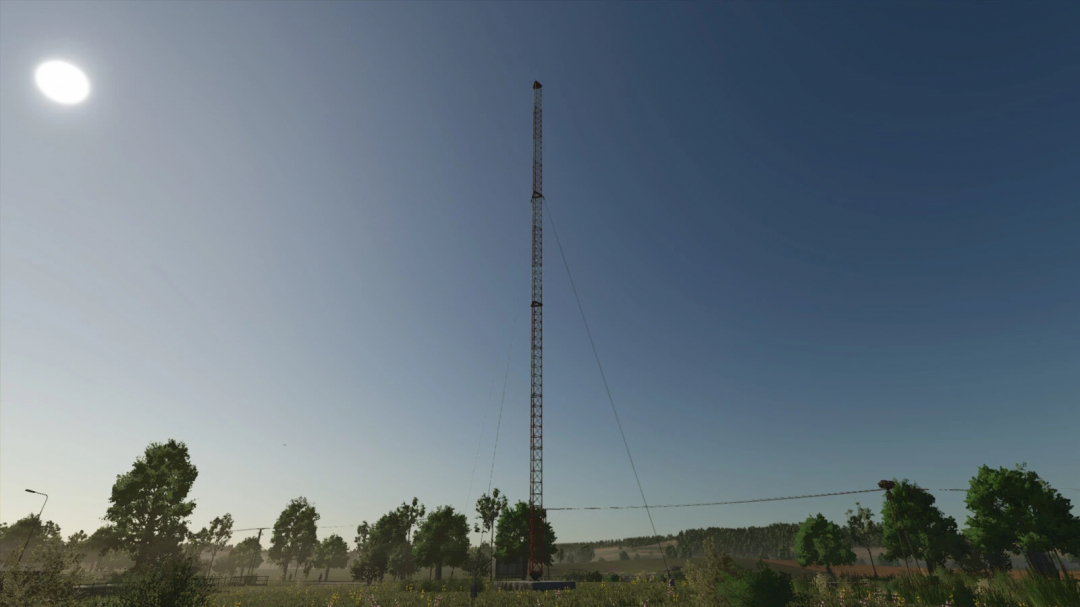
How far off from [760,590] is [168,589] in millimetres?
23519

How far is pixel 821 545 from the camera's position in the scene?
73562 mm

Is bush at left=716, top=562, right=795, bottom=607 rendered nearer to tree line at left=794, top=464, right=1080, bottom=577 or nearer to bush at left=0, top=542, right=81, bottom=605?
bush at left=0, top=542, right=81, bottom=605

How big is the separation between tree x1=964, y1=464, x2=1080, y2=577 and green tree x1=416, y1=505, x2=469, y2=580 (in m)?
63.2

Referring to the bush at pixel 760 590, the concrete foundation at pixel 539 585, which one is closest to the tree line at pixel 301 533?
the concrete foundation at pixel 539 585

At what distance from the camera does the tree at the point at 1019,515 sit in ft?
148

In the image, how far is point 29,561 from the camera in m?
18.4

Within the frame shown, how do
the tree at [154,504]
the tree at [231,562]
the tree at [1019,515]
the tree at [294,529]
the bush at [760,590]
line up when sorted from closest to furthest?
the bush at [760,590] < the tree at [1019,515] < the tree at [154,504] < the tree at [294,529] < the tree at [231,562]

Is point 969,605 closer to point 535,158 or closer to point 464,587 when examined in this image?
point 464,587

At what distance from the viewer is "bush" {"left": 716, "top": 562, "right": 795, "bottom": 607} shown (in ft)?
60.0

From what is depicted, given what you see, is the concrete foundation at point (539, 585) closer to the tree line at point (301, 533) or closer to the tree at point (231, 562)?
the tree line at point (301, 533)

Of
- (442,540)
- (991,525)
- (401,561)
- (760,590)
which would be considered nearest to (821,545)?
(991,525)

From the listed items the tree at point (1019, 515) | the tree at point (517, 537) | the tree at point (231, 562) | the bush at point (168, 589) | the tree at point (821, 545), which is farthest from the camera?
the tree at point (231, 562)

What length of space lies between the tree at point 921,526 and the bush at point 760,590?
50.9 metres

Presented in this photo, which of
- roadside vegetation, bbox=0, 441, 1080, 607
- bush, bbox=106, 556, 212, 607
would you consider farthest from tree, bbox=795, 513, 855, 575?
bush, bbox=106, 556, 212, 607
